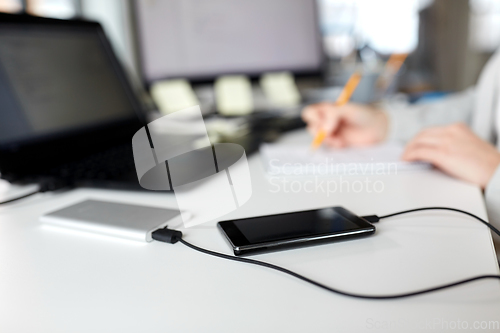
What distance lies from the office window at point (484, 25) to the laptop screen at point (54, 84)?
4.00 metres

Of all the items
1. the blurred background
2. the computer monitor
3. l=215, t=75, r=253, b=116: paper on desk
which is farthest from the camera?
the blurred background

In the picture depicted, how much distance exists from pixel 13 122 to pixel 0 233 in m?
0.22

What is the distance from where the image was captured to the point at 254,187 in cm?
43

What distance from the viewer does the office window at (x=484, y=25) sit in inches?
142

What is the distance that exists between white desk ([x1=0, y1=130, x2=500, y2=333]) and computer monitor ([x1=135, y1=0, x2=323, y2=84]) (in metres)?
0.64

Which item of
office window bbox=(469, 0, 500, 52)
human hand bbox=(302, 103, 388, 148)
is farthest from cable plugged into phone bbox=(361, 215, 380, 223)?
office window bbox=(469, 0, 500, 52)

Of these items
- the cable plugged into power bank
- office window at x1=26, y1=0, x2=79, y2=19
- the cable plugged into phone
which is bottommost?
the cable plugged into phone

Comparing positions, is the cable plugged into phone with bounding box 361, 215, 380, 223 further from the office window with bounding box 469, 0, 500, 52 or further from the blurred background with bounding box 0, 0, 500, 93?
the office window with bounding box 469, 0, 500, 52

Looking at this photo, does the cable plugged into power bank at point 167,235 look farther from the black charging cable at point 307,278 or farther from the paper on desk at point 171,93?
the paper on desk at point 171,93

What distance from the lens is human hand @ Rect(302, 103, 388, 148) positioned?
676 millimetres

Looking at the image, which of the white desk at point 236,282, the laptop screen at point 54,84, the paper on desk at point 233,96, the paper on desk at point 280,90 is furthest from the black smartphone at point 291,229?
the paper on desk at point 280,90

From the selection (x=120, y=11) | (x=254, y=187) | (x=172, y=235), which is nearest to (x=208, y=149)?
(x=254, y=187)

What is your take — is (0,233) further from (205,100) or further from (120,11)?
(120,11)

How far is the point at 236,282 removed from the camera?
230 millimetres
